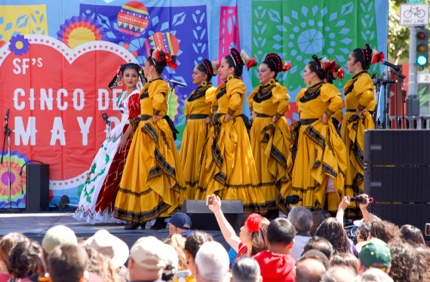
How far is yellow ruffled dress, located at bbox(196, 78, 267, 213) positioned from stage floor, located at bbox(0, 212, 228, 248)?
91cm

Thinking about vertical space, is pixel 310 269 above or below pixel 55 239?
below

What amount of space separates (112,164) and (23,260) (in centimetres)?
538

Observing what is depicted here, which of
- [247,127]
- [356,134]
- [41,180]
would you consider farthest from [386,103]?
[41,180]

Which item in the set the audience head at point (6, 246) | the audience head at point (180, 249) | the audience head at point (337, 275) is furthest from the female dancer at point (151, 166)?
the audience head at point (337, 275)

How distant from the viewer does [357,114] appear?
369 inches

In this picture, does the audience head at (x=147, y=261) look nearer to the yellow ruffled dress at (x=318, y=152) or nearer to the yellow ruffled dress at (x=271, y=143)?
the yellow ruffled dress at (x=318, y=152)

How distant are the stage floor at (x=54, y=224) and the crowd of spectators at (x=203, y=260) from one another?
114 inches

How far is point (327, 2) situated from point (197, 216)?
11.9 ft

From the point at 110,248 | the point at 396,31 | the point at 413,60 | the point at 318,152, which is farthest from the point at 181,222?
the point at 396,31

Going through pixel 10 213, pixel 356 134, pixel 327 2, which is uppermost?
pixel 327 2

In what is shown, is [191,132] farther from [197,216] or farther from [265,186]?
[197,216]

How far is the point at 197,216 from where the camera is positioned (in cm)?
805

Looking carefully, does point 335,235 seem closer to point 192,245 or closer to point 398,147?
point 192,245

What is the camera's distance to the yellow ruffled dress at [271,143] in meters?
9.51
